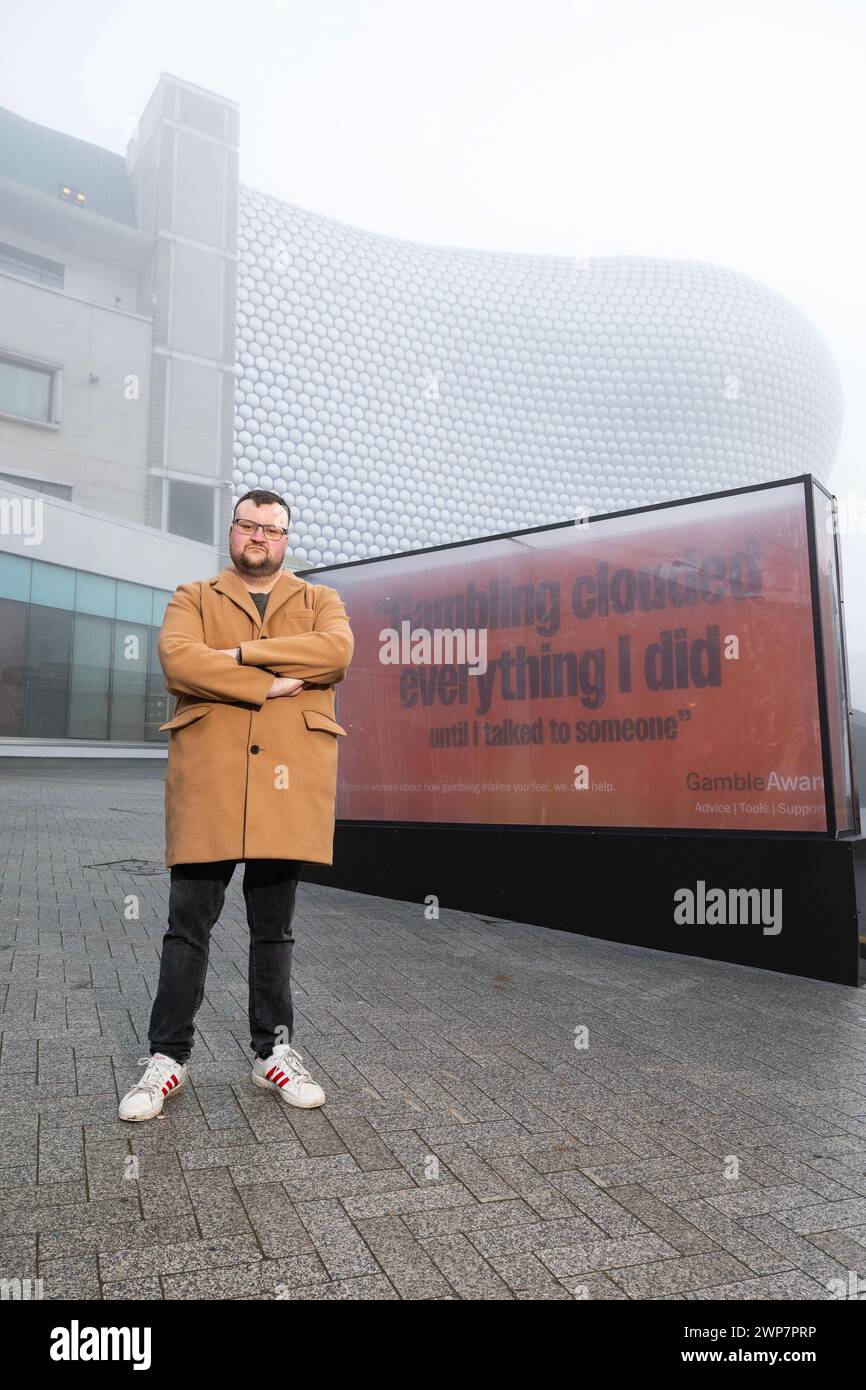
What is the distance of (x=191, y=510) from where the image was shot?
37.0 metres

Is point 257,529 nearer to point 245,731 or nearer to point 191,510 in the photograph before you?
point 245,731

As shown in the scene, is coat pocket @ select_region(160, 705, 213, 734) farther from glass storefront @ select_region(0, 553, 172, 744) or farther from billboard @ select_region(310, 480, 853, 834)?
glass storefront @ select_region(0, 553, 172, 744)

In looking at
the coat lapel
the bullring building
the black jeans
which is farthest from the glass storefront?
the black jeans

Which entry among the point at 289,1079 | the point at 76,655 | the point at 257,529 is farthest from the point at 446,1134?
the point at 76,655

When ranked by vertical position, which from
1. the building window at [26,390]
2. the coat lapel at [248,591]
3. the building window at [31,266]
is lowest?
the coat lapel at [248,591]

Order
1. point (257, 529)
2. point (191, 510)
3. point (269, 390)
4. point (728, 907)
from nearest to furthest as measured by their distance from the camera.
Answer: point (257, 529) < point (728, 907) < point (191, 510) < point (269, 390)

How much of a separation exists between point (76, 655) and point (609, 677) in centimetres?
2274

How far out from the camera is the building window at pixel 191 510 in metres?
36.5

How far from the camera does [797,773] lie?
564 cm

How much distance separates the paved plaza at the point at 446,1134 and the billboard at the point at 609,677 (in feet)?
3.81

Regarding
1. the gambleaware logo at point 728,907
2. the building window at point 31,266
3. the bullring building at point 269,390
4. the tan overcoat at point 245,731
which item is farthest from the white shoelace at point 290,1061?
the building window at point 31,266

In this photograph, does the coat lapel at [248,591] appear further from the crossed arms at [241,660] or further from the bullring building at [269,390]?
the bullring building at [269,390]
